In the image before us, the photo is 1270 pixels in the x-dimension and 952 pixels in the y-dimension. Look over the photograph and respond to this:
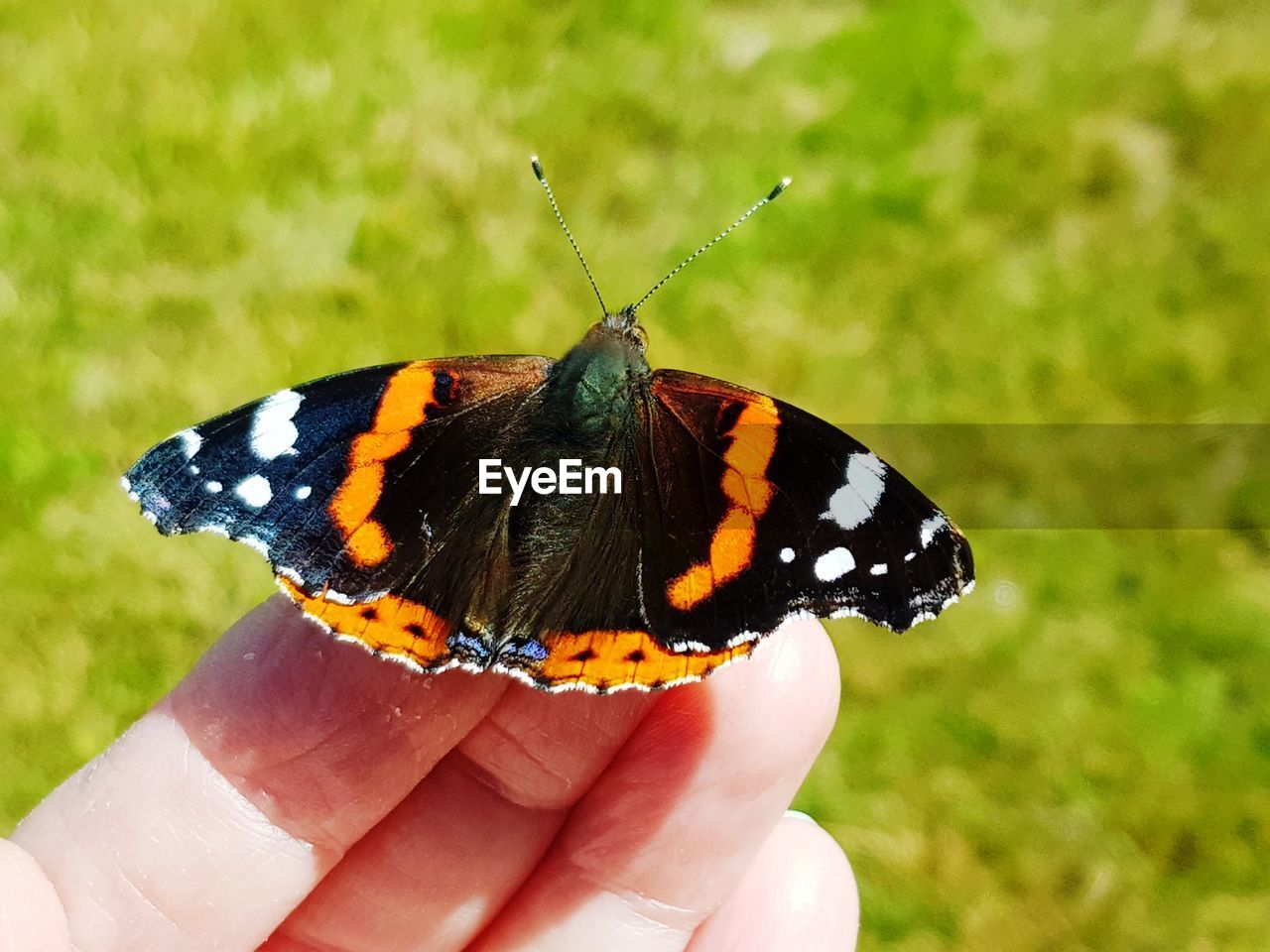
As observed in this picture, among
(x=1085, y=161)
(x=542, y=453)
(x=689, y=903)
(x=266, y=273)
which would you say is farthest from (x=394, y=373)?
(x=1085, y=161)

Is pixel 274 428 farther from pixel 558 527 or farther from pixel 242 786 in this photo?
pixel 242 786

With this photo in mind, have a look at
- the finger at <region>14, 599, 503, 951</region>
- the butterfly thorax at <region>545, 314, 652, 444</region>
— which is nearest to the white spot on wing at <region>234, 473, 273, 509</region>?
the finger at <region>14, 599, 503, 951</region>

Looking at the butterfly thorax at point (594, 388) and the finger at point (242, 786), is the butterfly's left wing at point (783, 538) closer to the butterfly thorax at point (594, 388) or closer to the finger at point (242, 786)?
the butterfly thorax at point (594, 388)

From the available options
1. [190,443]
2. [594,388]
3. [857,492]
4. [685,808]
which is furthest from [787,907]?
[190,443]

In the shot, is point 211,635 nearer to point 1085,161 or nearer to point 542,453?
point 542,453

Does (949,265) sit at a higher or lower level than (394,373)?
lower
